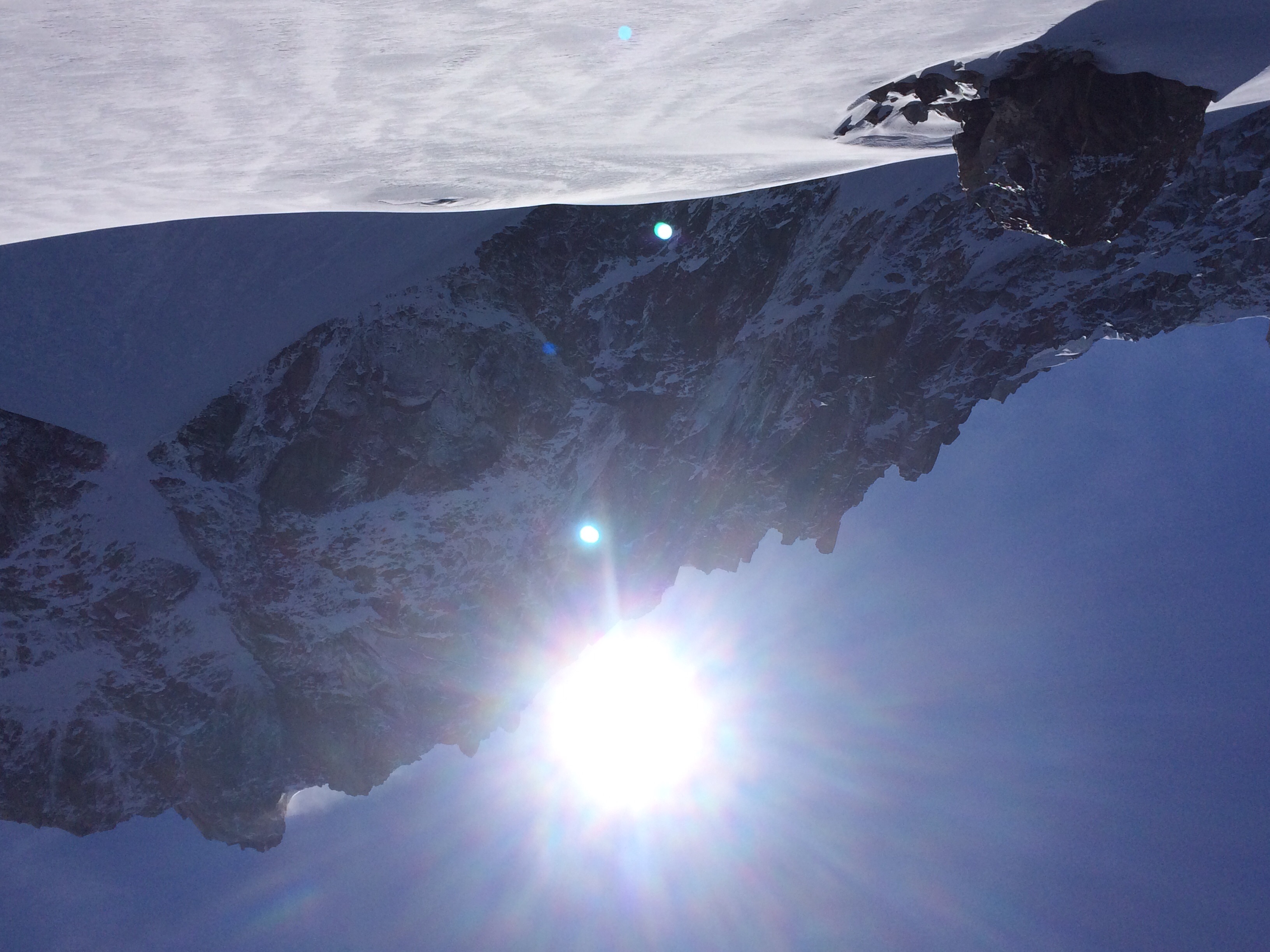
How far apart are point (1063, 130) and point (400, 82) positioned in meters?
5.74

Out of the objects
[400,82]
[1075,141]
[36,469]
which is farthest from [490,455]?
[400,82]

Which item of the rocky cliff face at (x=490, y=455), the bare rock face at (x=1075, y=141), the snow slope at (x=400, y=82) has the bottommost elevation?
the rocky cliff face at (x=490, y=455)

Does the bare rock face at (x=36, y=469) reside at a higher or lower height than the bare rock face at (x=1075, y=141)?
lower

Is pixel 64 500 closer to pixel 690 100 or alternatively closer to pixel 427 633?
pixel 427 633

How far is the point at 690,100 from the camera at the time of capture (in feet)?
17.8

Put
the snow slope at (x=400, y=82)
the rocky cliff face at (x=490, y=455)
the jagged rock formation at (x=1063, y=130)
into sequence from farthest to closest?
the rocky cliff face at (x=490, y=455) < the jagged rock formation at (x=1063, y=130) < the snow slope at (x=400, y=82)

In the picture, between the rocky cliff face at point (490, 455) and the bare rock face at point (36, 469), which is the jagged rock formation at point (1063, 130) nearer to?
the rocky cliff face at point (490, 455)

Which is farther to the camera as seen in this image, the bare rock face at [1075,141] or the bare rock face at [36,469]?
the bare rock face at [36,469]

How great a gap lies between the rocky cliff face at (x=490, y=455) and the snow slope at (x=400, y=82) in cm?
1807

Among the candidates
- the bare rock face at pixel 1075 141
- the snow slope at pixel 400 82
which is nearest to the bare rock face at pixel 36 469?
the snow slope at pixel 400 82

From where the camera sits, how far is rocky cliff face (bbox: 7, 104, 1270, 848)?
2336 centimetres

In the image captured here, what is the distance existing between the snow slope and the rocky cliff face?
18.1 meters

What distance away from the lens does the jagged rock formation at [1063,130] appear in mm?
5965

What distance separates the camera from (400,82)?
435cm
